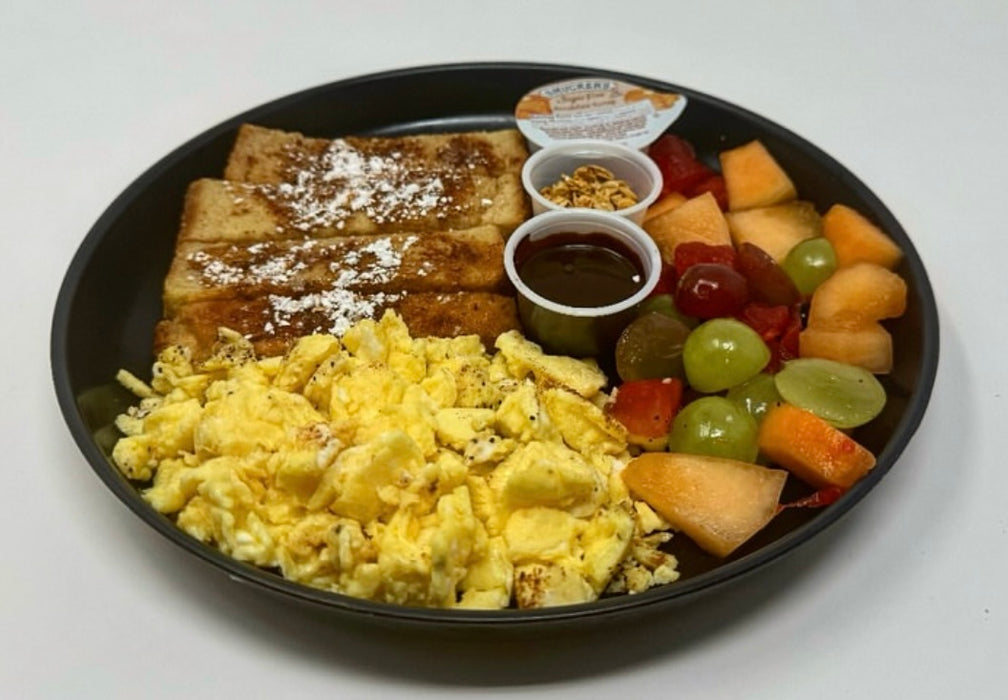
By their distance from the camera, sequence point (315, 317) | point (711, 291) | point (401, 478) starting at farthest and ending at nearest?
point (315, 317) → point (711, 291) → point (401, 478)

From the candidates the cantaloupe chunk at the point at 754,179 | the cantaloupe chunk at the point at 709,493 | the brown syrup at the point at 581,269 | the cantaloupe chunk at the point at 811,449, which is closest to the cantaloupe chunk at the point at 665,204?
the cantaloupe chunk at the point at 754,179

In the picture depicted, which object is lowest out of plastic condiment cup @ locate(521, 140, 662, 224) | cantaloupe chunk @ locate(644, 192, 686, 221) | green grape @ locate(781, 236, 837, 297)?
green grape @ locate(781, 236, 837, 297)

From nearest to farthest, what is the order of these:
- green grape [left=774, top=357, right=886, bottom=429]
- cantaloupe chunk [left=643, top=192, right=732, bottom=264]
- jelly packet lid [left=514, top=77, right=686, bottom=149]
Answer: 1. green grape [left=774, top=357, right=886, bottom=429]
2. cantaloupe chunk [left=643, top=192, right=732, bottom=264]
3. jelly packet lid [left=514, top=77, right=686, bottom=149]

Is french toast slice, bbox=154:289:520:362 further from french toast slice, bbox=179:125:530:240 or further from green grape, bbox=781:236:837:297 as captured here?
green grape, bbox=781:236:837:297

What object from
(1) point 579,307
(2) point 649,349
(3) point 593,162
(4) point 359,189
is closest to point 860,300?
(2) point 649,349

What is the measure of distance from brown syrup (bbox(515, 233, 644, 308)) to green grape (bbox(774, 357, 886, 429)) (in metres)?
0.40

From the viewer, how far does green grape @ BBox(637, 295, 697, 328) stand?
2.18 metres

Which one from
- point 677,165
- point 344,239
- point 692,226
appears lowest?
point 344,239

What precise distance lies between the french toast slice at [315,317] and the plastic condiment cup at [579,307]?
0.10m

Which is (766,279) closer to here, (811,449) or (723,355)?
(723,355)

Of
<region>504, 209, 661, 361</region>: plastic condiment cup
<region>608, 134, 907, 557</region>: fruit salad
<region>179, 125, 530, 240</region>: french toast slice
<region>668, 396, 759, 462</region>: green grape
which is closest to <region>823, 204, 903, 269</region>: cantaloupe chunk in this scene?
<region>608, 134, 907, 557</region>: fruit salad

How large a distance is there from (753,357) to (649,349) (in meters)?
0.21

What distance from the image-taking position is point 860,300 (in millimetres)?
2158

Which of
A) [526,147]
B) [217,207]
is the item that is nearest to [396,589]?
[217,207]
